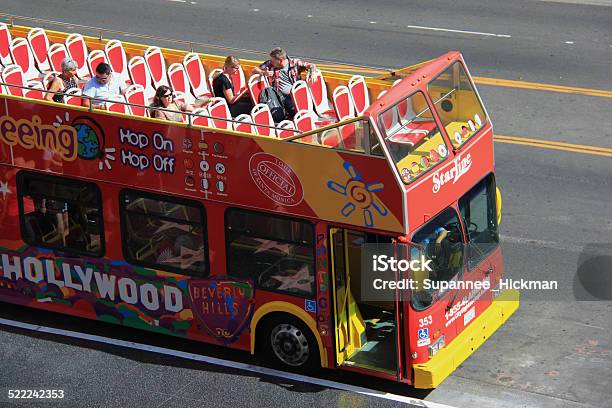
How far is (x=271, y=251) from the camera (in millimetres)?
13359

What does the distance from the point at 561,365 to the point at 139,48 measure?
272 inches

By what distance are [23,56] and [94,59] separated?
1.13m

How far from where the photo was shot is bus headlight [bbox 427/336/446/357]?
13008 mm

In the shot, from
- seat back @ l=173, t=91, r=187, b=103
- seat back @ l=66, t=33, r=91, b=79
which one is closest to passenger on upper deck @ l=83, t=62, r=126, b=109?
seat back @ l=173, t=91, r=187, b=103

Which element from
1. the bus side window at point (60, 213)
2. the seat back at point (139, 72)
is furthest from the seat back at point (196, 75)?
the bus side window at point (60, 213)

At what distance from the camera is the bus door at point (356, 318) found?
13039mm

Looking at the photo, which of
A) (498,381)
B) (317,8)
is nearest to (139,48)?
(498,381)

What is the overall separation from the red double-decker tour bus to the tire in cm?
2

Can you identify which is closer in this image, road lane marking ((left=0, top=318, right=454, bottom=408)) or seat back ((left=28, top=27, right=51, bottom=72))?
road lane marking ((left=0, top=318, right=454, bottom=408))

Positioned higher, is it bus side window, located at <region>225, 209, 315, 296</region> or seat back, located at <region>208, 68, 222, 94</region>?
seat back, located at <region>208, 68, 222, 94</region>

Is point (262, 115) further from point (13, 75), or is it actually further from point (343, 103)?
point (13, 75)

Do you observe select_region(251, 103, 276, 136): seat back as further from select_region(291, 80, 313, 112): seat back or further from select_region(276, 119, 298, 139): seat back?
select_region(291, 80, 313, 112): seat back

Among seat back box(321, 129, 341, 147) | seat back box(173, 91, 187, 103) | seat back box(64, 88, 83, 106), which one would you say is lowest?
seat back box(173, 91, 187, 103)

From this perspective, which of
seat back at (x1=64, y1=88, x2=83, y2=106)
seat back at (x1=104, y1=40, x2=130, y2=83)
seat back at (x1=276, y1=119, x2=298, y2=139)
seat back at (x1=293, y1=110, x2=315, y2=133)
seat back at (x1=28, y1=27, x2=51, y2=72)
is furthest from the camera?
seat back at (x1=28, y1=27, x2=51, y2=72)
